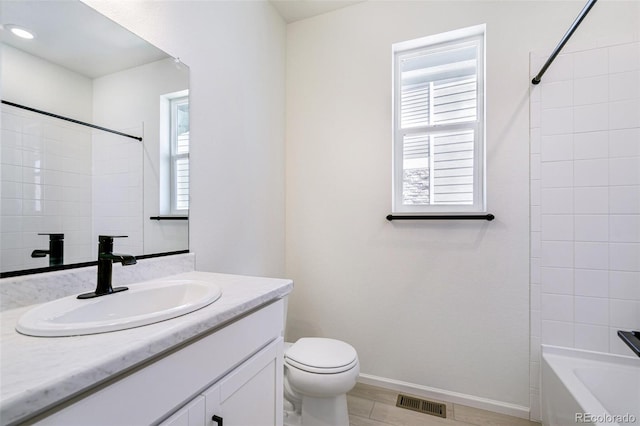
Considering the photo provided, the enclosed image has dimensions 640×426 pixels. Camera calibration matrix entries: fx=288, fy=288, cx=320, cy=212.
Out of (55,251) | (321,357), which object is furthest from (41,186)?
(321,357)

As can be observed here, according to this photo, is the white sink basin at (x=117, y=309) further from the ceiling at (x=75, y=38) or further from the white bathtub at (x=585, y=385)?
the white bathtub at (x=585, y=385)

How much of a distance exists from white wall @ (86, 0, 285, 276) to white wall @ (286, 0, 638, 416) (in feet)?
0.72

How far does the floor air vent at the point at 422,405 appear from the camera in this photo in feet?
5.57

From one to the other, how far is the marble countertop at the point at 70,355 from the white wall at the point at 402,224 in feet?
4.41

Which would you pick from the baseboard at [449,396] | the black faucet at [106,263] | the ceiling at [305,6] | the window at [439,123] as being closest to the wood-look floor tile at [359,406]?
the baseboard at [449,396]

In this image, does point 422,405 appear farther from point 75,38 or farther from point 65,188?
point 75,38

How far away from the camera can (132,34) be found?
112 cm

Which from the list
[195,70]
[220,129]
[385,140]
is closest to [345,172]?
[385,140]

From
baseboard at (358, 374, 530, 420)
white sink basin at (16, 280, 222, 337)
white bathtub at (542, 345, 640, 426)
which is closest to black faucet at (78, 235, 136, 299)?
white sink basin at (16, 280, 222, 337)

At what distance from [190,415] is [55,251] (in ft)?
2.15

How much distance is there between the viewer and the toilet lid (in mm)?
1405

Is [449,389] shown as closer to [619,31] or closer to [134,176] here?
[134,176]

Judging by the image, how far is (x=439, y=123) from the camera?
1921 mm
